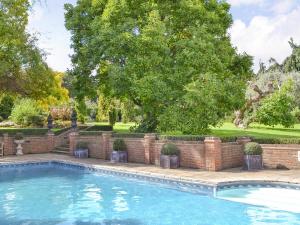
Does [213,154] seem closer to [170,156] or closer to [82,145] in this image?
[170,156]

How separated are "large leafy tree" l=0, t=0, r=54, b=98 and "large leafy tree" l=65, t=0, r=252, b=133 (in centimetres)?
341

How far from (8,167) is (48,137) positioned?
757 cm

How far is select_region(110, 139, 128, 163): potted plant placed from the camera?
22.4 meters

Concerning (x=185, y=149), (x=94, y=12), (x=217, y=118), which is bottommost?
(x=185, y=149)

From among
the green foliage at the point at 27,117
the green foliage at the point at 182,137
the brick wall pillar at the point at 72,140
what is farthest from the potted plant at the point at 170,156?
the green foliage at the point at 27,117

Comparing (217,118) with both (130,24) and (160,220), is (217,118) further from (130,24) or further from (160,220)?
(160,220)

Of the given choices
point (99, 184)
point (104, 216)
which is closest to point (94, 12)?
point (99, 184)

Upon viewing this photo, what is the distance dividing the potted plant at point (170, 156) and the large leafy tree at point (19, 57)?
41.8 ft

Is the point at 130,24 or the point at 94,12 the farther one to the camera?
the point at 94,12

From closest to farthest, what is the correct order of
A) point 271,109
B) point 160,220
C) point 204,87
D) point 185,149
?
point 160,220
point 185,149
point 204,87
point 271,109

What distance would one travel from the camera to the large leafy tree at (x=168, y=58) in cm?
2214

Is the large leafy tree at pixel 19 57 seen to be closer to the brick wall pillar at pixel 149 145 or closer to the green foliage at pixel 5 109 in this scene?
the brick wall pillar at pixel 149 145

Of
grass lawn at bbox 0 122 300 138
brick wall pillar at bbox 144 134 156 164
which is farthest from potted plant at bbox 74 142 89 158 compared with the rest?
grass lawn at bbox 0 122 300 138

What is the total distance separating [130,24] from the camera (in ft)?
79.8
